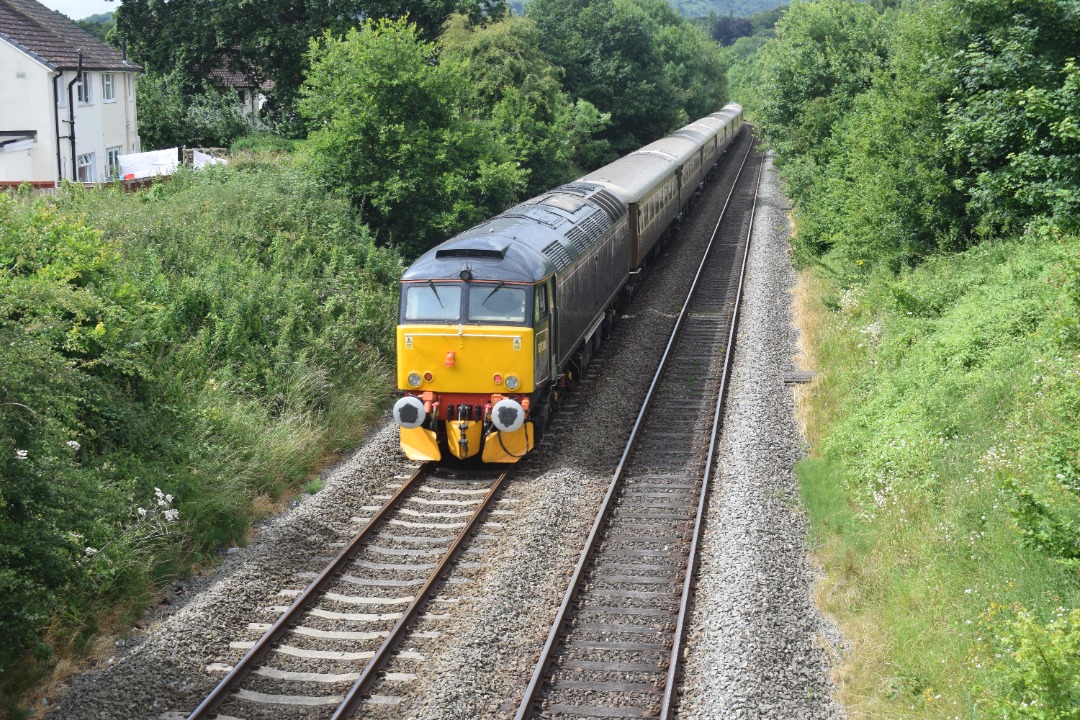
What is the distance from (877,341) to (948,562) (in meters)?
7.96

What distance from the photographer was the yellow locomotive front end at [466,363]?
1433cm

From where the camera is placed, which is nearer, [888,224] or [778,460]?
[778,460]

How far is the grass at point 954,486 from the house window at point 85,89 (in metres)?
24.1

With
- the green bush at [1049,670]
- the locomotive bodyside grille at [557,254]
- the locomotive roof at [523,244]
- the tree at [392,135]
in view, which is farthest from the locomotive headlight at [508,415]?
the tree at [392,135]

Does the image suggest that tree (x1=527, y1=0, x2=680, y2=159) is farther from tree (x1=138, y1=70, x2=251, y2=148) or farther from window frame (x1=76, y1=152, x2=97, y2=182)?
window frame (x1=76, y1=152, x2=97, y2=182)

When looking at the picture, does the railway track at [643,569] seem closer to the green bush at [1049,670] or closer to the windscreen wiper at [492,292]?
the windscreen wiper at [492,292]

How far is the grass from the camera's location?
7969 millimetres

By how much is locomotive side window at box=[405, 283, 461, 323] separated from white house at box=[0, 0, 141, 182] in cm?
1793

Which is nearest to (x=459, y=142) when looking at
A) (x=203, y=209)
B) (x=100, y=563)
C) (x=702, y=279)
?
(x=203, y=209)

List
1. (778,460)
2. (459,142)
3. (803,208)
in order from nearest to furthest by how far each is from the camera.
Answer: (778,460) → (459,142) → (803,208)

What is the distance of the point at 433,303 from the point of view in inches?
578

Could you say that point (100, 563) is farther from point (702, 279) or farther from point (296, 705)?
point (702, 279)

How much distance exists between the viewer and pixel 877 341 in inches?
672

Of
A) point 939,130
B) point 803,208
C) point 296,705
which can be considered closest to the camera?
point 296,705
